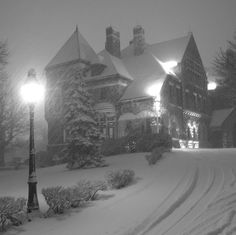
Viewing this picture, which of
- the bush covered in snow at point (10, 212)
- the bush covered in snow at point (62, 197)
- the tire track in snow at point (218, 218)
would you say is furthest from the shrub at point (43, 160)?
the tire track in snow at point (218, 218)

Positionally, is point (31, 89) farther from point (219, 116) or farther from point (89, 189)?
point (219, 116)

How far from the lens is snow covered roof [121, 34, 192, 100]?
34.0 metres

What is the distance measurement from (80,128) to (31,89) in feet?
38.0

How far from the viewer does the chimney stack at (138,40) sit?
3953 cm

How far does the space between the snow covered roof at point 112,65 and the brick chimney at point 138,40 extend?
2.62 m

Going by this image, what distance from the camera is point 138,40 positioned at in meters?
40.0

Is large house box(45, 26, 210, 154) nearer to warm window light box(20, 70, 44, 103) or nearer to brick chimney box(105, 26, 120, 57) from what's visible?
brick chimney box(105, 26, 120, 57)

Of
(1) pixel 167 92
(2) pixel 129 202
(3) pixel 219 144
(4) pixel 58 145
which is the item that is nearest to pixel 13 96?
(4) pixel 58 145

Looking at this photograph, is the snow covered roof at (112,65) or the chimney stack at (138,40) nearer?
the snow covered roof at (112,65)

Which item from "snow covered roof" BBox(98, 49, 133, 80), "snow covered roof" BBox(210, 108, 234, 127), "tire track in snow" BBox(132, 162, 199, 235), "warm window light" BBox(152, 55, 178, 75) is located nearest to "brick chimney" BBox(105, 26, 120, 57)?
"snow covered roof" BBox(98, 49, 133, 80)

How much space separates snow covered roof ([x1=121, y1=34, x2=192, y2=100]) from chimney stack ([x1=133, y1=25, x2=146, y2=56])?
594 millimetres

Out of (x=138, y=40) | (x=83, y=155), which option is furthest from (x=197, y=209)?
(x=138, y=40)

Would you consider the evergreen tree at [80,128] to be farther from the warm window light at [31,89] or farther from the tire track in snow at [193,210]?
the warm window light at [31,89]

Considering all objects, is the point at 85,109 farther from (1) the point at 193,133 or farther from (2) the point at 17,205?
(1) the point at 193,133
